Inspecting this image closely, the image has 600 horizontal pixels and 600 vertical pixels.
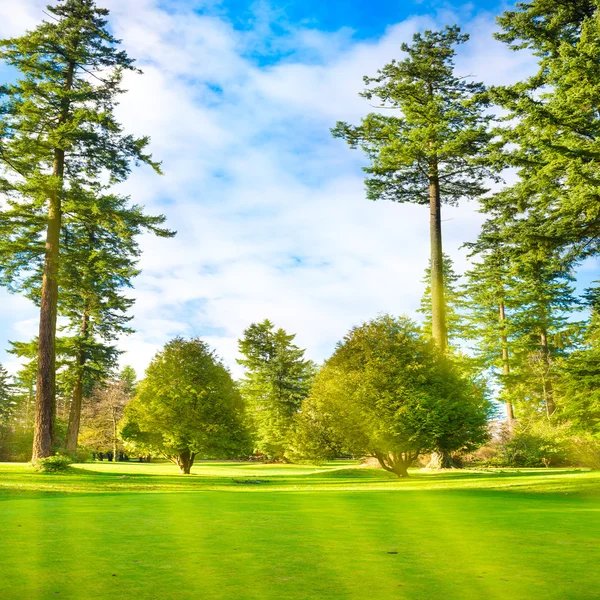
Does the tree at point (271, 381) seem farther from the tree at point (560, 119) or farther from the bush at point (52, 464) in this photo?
→ the tree at point (560, 119)

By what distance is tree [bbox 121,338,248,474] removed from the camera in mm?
28375

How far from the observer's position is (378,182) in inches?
1227

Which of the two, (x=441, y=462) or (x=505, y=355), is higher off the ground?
(x=505, y=355)

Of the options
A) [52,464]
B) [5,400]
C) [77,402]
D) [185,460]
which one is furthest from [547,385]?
[5,400]

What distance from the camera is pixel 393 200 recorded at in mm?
31797

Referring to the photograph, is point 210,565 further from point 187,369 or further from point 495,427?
point 495,427

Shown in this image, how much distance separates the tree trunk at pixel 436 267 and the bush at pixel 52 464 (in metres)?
17.3

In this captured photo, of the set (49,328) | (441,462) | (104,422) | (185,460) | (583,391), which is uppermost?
(49,328)

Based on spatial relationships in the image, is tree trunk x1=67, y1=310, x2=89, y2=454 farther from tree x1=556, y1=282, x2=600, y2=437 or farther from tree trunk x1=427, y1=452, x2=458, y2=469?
tree x1=556, y1=282, x2=600, y2=437

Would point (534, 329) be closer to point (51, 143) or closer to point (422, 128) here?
point (422, 128)

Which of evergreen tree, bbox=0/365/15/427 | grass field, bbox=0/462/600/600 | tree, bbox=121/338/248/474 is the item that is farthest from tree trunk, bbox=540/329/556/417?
evergreen tree, bbox=0/365/15/427

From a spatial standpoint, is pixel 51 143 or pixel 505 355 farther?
pixel 505 355

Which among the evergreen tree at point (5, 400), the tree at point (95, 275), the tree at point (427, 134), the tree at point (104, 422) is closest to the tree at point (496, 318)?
the tree at point (427, 134)

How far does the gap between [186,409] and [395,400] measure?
37.4 ft
